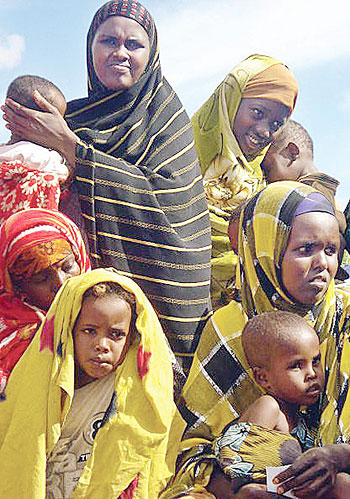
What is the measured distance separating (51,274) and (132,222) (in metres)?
0.56

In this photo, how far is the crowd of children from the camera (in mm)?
2834

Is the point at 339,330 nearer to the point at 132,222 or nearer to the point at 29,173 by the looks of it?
the point at 132,222

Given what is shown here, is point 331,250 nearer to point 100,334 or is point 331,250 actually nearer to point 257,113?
point 100,334

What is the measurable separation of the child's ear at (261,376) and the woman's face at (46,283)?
0.88 meters

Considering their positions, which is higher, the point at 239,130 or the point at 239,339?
the point at 239,130

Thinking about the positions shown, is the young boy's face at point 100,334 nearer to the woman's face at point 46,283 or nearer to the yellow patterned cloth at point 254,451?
the woman's face at point 46,283

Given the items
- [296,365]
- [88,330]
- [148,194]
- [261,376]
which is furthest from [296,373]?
[148,194]

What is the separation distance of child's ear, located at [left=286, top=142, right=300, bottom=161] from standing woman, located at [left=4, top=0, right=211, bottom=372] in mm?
1454

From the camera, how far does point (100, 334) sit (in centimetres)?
298

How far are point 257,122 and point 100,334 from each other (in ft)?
8.60

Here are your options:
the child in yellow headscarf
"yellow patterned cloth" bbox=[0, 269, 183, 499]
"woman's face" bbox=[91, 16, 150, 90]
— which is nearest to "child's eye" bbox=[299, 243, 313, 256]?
"yellow patterned cloth" bbox=[0, 269, 183, 499]

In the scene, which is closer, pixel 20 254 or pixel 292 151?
pixel 20 254

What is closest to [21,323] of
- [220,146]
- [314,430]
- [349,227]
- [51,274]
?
[51,274]

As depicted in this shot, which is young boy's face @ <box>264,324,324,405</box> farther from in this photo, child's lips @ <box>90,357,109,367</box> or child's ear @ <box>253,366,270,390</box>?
child's lips @ <box>90,357,109,367</box>
